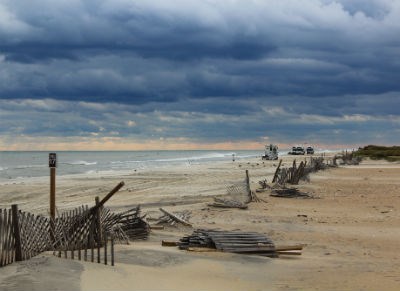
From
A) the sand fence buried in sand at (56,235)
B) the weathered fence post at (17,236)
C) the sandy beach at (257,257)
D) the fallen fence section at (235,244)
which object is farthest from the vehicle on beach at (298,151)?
the weathered fence post at (17,236)

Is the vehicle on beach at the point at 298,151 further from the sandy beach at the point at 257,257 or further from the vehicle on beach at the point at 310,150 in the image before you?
the sandy beach at the point at 257,257

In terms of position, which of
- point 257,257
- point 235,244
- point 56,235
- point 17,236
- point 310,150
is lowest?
point 257,257

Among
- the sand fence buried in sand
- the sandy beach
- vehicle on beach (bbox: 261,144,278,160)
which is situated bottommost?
the sandy beach

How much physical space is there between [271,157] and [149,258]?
2821 inches

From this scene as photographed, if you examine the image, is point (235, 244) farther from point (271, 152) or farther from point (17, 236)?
point (271, 152)

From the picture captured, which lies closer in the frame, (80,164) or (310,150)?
(80,164)

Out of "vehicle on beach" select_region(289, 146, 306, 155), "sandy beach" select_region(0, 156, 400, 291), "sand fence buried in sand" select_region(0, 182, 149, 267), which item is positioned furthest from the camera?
"vehicle on beach" select_region(289, 146, 306, 155)

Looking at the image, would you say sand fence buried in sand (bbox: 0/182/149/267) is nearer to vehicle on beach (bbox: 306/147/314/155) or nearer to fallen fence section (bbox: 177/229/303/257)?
fallen fence section (bbox: 177/229/303/257)

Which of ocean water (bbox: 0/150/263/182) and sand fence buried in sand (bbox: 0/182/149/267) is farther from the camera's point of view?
ocean water (bbox: 0/150/263/182)

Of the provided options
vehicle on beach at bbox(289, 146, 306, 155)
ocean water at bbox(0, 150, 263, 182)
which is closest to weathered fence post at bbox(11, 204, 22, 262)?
ocean water at bbox(0, 150, 263, 182)

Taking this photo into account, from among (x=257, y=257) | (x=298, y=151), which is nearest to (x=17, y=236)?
(x=257, y=257)

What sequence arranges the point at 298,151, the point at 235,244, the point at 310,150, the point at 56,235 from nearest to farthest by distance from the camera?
the point at 56,235 → the point at 235,244 → the point at 298,151 → the point at 310,150

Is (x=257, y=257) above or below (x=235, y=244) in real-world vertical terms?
below

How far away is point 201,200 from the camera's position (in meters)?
24.0
